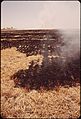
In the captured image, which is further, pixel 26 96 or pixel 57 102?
pixel 26 96

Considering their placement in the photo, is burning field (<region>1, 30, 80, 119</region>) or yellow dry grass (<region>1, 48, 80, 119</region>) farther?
burning field (<region>1, 30, 80, 119</region>)

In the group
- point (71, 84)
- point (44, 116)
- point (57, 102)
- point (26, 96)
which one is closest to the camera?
point (44, 116)

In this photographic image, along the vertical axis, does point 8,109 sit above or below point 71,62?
below

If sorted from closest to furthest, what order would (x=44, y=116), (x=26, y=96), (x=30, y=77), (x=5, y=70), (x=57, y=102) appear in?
(x=44, y=116), (x=57, y=102), (x=26, y=96), (x=30, y=77), (x=5, y=70)

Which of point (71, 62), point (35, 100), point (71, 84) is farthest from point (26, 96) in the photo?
point (71, 62)

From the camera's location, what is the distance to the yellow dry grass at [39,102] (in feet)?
17.0

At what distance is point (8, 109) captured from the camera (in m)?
5.39

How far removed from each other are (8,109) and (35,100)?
0.77 metres

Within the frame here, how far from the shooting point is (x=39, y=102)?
571 cm

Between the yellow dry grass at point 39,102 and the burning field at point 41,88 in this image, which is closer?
the yellow dry grass at point 39,102

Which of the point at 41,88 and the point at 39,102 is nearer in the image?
the point at 39,102

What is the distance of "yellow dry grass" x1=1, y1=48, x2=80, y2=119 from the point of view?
5188 mm

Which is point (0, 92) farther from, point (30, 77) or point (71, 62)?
point (71, 62)

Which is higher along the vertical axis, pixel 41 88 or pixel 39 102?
pixel 41 88
